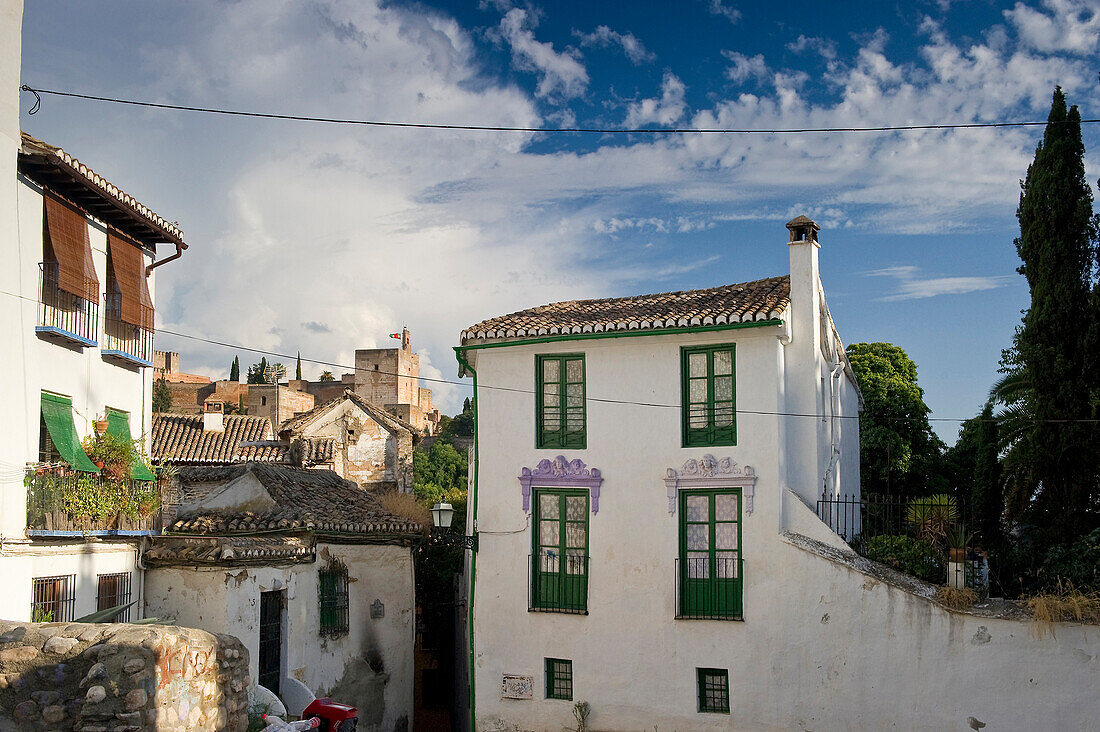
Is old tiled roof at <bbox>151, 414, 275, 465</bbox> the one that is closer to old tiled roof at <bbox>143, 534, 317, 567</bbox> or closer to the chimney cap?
old tiled roof at <bbox>143, 534, 317, 567</bbox>

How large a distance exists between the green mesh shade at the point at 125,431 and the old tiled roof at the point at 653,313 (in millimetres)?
5521

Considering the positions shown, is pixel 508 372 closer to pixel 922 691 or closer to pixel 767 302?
pixel 767 302

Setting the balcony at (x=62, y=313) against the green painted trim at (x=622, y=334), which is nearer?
the balcony at (x=62, y=313)

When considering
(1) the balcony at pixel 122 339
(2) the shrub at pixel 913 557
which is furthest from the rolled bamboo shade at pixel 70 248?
(2) the shrub at pixel 913 557

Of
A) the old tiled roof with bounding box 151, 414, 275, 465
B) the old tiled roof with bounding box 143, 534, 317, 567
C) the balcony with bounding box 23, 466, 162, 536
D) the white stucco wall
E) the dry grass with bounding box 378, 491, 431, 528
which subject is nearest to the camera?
the balcony with bounding box 23, 466, 162, 536

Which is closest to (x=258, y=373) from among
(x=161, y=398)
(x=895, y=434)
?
(x=161, y=398)

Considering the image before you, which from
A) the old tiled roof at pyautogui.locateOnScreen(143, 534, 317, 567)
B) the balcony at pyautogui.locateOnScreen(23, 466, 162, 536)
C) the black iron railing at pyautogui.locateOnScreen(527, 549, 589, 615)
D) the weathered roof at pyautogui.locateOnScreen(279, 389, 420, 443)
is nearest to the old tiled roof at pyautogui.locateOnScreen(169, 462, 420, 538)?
the old tiled roof at pyautogui.locateOnScreen(143, 534, 317, 567)

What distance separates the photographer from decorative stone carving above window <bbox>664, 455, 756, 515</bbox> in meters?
16.0

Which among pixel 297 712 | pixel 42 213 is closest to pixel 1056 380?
pixel 297 712

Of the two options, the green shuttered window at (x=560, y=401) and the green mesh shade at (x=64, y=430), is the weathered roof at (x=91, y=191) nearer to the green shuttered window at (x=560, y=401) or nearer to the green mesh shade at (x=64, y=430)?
the green mesh shade at (x=64, y=430)

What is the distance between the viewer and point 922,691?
567 inches

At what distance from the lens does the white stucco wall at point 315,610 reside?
1452cm

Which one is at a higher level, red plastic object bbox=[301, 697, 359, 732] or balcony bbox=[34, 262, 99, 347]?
balcony bbox=[34, 262, 99, 347]

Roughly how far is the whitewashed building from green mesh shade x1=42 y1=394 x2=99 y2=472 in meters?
0.02
